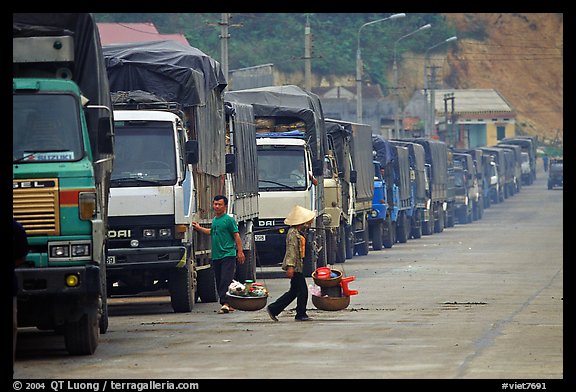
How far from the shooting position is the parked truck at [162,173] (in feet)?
63.4

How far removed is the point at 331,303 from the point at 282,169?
32.6 feet

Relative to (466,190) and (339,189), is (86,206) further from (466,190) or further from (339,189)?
(466,190)

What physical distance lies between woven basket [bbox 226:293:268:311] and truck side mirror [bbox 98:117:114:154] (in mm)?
4935

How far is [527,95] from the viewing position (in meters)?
153

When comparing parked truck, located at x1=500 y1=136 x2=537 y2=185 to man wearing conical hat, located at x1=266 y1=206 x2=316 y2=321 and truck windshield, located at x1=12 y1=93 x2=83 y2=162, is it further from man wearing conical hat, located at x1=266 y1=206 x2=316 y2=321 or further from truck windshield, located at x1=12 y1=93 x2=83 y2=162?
truck windshield, located at x1=12 y1=93 x2=83 y2=162

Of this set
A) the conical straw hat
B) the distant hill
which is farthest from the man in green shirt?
the distant hill

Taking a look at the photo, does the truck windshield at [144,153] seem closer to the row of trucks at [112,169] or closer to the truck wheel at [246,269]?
the row of trucks at [112,169]

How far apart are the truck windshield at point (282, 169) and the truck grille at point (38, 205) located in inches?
580

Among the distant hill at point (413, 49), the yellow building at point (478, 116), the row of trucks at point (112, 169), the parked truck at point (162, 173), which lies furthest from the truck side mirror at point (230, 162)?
the yellow building at point (478, 116)

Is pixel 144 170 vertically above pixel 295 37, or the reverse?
pixel 295 37

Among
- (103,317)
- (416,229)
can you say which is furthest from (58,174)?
(416,229)

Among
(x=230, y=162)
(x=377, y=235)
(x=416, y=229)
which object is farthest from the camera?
(x=416, y=229)

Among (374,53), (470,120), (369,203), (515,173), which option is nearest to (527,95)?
(470,120)

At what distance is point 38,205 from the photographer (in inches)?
558
